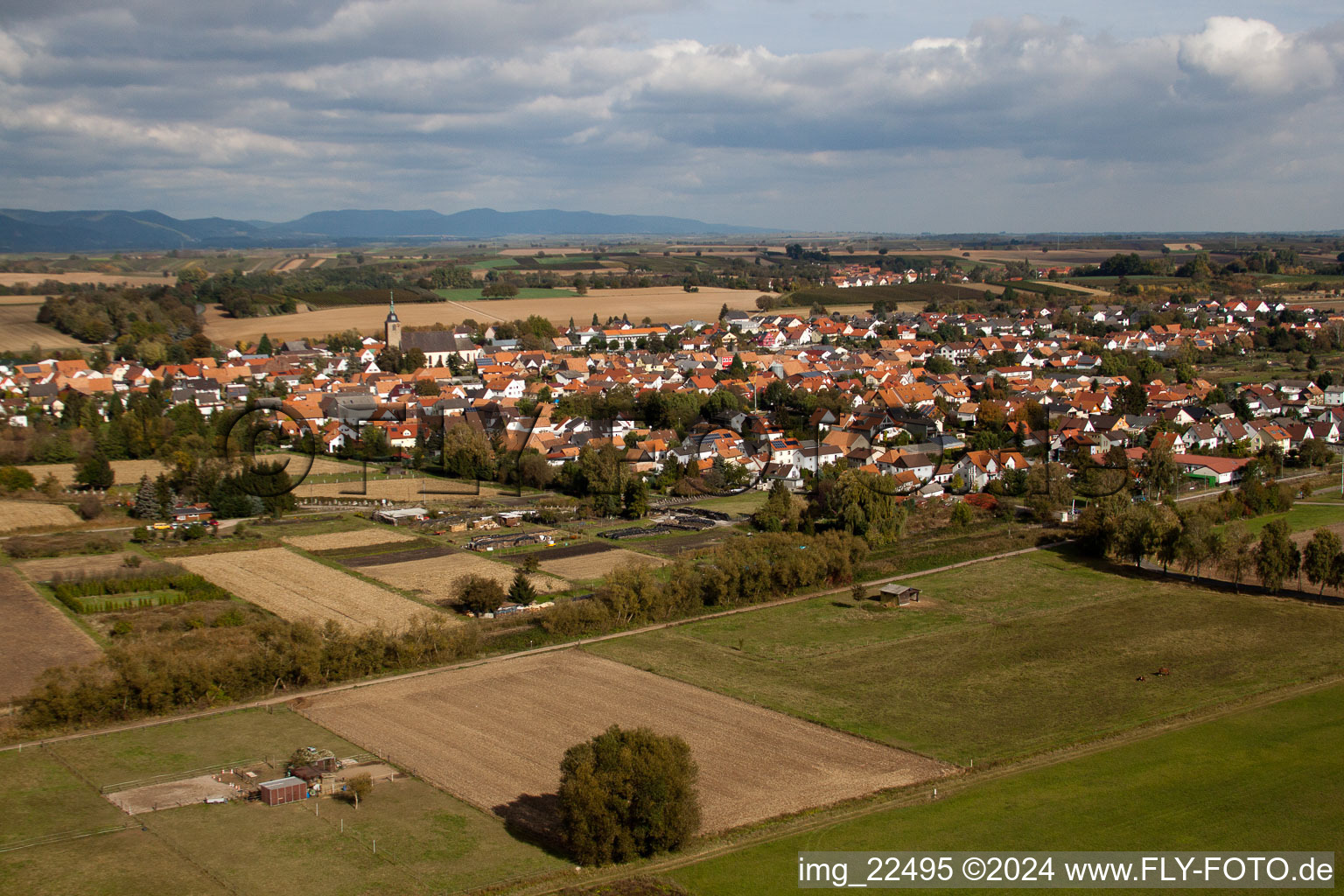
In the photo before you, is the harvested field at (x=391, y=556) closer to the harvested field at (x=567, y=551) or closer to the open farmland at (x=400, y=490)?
the harvested field at (x=567, y=551)

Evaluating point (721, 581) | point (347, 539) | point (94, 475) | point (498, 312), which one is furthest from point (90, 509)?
point (498, 312)

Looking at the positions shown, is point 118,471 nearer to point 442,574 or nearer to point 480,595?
point 442,574

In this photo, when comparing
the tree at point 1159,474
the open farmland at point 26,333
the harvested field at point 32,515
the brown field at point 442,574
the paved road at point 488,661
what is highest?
the open farmland at point 26,333

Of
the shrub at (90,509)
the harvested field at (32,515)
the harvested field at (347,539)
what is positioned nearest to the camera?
the harvested field at (347,539)

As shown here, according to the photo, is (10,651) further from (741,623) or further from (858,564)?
(858,564)

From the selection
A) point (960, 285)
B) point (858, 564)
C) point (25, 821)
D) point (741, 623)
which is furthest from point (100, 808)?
point (960, 285)

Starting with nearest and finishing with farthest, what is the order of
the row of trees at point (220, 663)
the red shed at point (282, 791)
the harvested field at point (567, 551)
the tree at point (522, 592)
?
1. the red shed at point (282, 791)
2. the row of trees at point (220, 663)
3. the tree at point (522, 592)
4. the harvested field at point (567, 551)

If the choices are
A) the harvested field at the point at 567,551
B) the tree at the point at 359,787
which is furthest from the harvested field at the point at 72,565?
the tree at the point at 359,787
